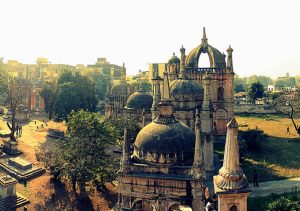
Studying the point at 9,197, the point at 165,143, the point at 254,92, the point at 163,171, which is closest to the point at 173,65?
the point at 9,197

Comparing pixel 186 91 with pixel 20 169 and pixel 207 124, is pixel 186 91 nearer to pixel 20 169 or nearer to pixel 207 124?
pixel 207 124

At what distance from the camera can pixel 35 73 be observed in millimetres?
112312

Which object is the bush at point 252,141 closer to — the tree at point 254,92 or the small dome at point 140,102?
the small dome at point 140,102

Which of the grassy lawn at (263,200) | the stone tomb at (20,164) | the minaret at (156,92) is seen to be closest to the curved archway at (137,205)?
the grassy lawn at (263,200)

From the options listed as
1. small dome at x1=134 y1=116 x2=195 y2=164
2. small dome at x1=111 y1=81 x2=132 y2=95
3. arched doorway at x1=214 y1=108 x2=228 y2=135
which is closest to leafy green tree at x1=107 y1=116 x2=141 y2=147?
arched doorway at x1=214 y1=108 x2=228 y2=135

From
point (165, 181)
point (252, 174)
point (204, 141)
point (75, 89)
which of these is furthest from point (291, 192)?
point (75, 89)

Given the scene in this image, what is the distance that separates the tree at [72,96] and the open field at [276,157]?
90.0 ft

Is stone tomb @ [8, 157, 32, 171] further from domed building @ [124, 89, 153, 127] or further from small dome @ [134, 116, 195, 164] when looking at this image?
small dome @ [134, 116, 195, 164]

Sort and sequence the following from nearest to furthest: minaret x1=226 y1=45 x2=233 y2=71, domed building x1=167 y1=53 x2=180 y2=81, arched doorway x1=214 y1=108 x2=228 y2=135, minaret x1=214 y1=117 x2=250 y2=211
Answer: minaret x1=214 y1=117 x2=250 y2=211 < minaret x1=226 y1=45 x2=233 y2=71 < arched doorway x1=214 y1=108 x2=228 y2=135 < domed building x1=167 y1=53 x2=180 y2=81

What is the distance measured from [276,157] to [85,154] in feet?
71.0

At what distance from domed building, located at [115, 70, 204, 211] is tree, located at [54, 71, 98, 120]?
111 feet

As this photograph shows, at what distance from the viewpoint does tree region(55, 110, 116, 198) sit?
2583 centimetres

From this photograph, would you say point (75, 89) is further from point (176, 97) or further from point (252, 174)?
point (252, 174)

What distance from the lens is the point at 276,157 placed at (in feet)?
116
